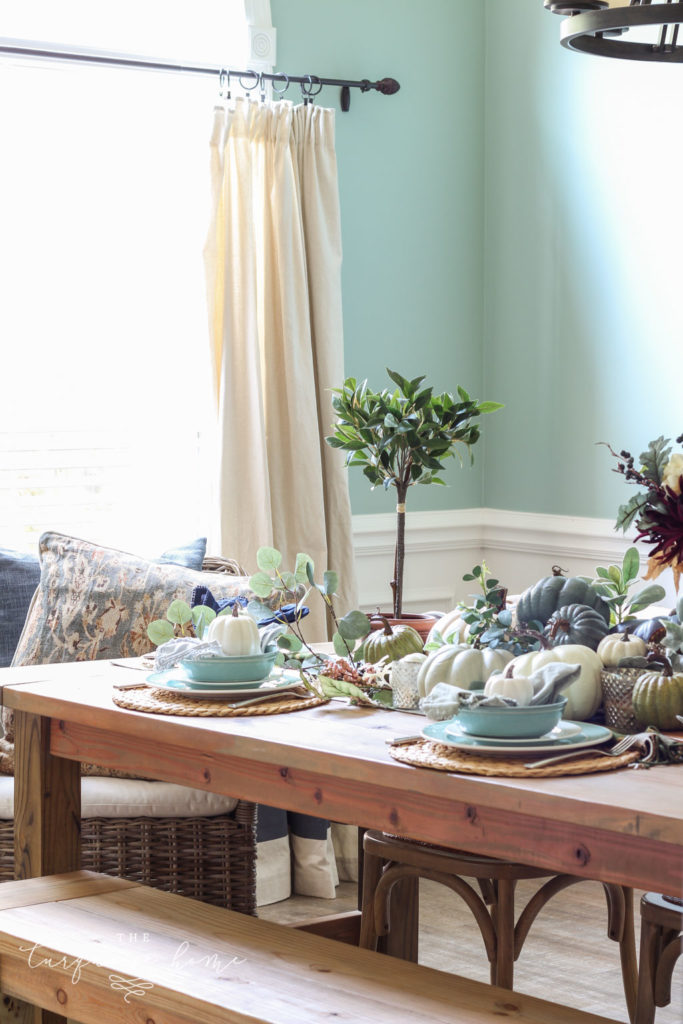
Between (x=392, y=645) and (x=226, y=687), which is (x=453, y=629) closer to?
(x=392, y=645)

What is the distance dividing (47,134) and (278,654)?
229cm

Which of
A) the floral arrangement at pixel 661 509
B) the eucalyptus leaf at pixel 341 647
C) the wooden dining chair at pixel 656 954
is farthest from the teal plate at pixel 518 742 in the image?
the wooden dining chair at pixel 656 954

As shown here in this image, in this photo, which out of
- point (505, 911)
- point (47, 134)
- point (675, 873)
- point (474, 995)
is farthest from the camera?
point (47, 134)

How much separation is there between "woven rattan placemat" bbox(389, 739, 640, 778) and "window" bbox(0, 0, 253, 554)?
237cm

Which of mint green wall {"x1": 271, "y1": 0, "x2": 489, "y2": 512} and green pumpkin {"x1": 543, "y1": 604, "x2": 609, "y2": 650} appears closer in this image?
green pumpkin {"x1": 543, "y1": 604, "x2": 609, "y2": 650}

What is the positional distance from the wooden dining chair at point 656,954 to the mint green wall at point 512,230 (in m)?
2.01

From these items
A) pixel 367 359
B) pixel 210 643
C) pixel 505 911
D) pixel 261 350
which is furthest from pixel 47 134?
pixel 505 911

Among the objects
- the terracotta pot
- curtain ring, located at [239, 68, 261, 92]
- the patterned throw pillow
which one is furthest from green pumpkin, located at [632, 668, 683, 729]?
curtain ring, located at [239, 68, 261, 92]

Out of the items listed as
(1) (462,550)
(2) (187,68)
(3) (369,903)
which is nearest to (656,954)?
(3) (369,903)

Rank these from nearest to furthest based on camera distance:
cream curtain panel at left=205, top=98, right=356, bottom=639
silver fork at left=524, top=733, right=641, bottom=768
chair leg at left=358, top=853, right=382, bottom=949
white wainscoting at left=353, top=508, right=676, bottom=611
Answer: silver fork at left=524, top=733, right=641, bottom=768 < chair leg at left=358, top=853, right=382, bottom=949 < cream curtain panel at left=205, top=98, right=356, bottom=639 < white wainscoting at left=353, top=508, right=676, bottom=611

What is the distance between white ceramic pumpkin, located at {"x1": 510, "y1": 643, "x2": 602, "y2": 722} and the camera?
5.83ft

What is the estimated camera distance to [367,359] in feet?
14.4

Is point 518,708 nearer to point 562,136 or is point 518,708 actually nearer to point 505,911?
point 505,911

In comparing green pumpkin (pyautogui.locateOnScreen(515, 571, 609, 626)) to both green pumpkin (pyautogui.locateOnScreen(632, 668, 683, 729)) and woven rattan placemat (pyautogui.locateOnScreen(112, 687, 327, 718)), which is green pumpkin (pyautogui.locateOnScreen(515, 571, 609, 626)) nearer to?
green pumpkin (pyautogui.locateOnScreen(632, 668, 683, 729))
